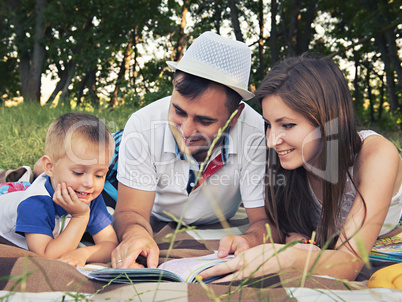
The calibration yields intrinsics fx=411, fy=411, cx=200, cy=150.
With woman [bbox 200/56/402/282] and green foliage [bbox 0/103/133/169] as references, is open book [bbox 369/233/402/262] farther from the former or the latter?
green foliage [bbox 0/103/133/169]

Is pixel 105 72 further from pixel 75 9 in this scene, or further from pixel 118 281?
pixel 118 281

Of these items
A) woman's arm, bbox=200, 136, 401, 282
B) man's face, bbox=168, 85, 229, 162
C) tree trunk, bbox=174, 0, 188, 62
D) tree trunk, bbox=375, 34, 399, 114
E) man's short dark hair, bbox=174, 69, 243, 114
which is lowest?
woman's arm, bbox=200, 136, 401, 282

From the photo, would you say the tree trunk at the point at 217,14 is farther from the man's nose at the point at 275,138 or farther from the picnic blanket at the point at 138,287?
the picnic blanket at the point at 138,287

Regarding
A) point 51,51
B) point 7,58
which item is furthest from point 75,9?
point 7,58

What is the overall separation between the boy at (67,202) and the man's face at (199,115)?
394 mm

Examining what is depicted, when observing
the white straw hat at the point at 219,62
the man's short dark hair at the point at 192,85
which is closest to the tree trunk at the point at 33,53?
the white straw hat at the point at 219,62

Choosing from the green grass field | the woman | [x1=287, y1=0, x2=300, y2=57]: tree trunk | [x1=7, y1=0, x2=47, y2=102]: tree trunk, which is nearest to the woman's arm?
the woman

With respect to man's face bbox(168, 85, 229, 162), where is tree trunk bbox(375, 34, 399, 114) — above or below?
above

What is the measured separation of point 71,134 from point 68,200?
33cm

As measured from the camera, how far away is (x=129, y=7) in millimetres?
12289

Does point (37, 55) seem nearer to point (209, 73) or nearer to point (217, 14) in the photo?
point (217, 14)

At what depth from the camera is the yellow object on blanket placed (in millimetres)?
1623

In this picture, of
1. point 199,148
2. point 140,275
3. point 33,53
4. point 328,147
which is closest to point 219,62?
point 199,148

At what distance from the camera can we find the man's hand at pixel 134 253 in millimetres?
1803
